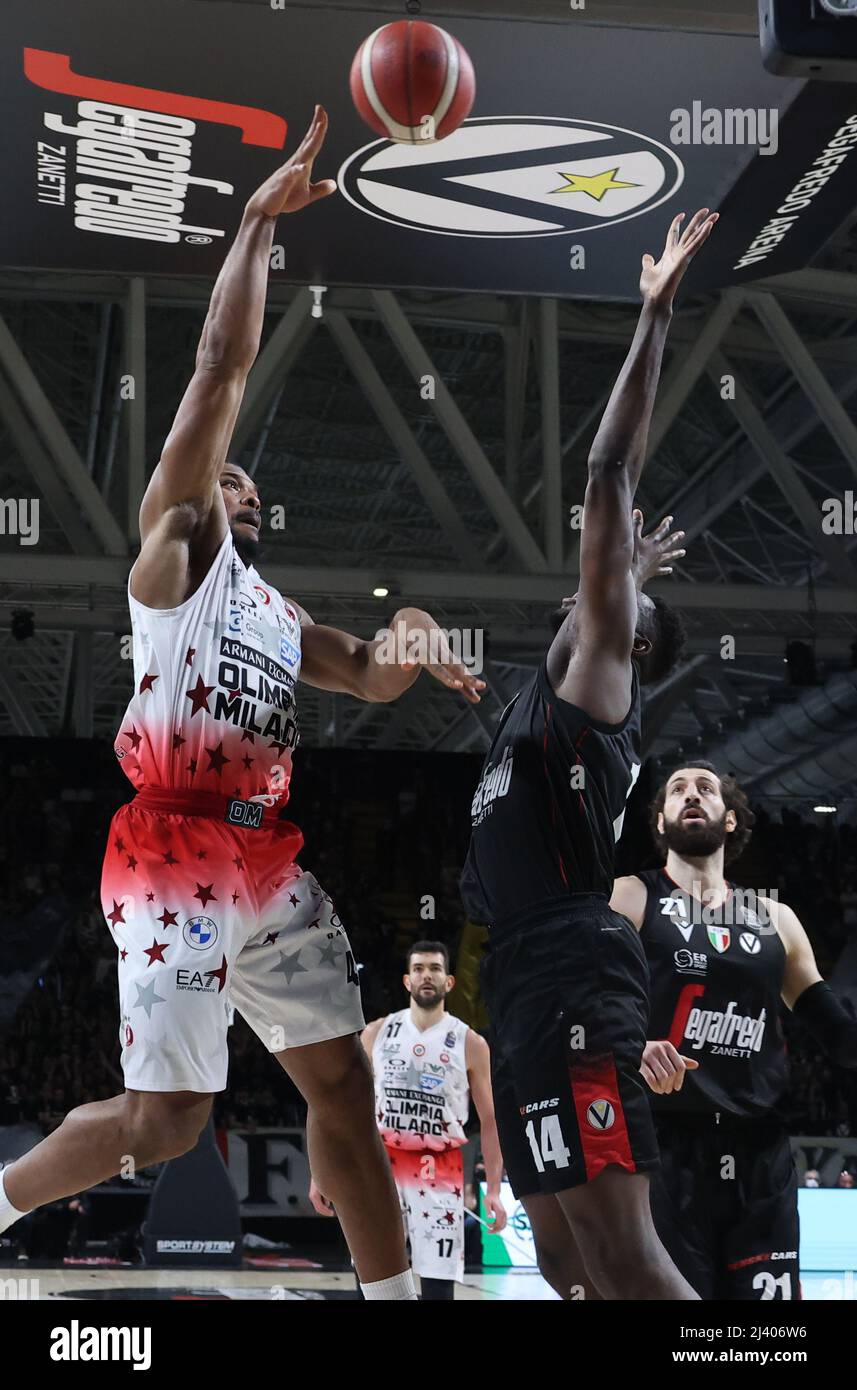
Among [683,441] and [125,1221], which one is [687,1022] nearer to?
[125,1221]

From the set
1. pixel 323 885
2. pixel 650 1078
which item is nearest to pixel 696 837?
pixel 650 1078

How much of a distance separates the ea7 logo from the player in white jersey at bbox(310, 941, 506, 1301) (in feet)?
11.6

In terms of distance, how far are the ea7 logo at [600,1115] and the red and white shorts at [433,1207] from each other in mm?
3888

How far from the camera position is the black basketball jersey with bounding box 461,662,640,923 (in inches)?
173

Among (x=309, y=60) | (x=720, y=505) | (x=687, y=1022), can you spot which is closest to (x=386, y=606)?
(x=720, y=505)

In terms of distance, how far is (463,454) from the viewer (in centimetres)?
1244

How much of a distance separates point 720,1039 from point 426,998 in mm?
3333

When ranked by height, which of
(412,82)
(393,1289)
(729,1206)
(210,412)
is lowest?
(393,1289)

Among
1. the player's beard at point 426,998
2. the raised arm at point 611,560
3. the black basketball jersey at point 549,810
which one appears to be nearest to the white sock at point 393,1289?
the black basketball jersey at point 549,810

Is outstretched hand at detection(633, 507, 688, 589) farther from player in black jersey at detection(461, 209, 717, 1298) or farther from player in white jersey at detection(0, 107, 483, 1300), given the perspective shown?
player in white jersey at detection(0, 107, 483, 1300)

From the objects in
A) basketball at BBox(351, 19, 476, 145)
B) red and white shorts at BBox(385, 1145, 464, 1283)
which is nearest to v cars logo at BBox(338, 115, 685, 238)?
basketball at BBox(351, 19, 476, 145)

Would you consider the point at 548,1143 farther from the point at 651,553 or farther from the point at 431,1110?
the point at 431,1110

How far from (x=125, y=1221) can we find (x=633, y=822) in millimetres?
7854

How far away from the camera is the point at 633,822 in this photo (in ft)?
61.1
